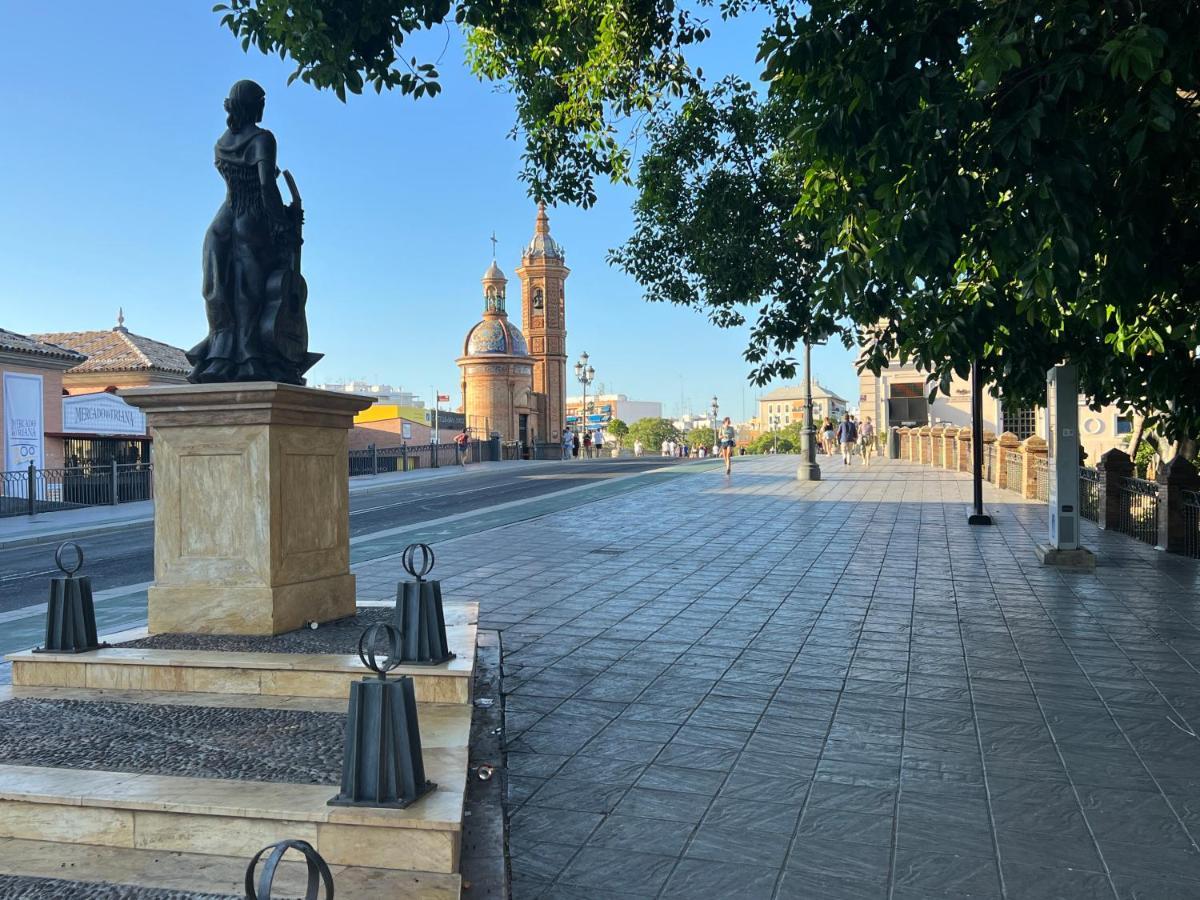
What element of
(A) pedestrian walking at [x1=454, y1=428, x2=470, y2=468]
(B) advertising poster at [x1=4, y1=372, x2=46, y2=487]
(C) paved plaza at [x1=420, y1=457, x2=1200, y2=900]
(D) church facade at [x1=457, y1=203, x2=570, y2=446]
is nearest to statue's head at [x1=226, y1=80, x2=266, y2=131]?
(C) paved plaza at [x1=420, y1=457, x2=1200, y2=900]

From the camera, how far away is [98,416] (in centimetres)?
3064

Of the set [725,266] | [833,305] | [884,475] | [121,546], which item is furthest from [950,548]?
[884,475]

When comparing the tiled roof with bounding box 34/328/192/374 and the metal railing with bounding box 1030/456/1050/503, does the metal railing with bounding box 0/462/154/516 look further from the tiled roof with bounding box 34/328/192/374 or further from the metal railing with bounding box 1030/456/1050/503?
the metal railing with bounding box 1030/456/1050/503

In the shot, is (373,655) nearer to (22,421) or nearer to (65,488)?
(65,488)

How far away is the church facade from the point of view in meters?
64.0

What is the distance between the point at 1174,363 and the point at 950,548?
206 inches

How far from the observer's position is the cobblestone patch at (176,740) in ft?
12.4

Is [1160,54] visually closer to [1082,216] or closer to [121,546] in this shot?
[1082,216]

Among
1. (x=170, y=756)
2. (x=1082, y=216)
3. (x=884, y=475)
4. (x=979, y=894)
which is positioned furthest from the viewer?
(x=884, y=475)

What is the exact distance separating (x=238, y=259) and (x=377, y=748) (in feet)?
13.6

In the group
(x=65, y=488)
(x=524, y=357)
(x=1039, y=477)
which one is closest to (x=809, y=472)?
(x=1039, y=477)

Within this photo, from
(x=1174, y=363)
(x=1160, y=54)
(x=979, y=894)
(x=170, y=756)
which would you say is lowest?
(x=979, y=894)

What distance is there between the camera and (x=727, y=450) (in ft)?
98.2

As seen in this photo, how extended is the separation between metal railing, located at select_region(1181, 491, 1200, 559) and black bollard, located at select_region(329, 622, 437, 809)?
11.8m
